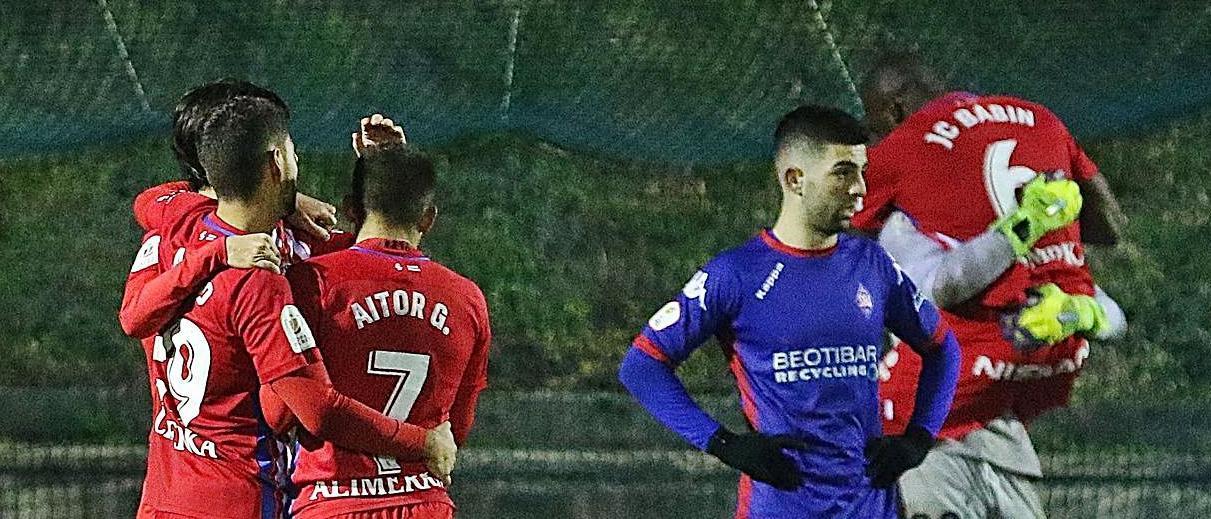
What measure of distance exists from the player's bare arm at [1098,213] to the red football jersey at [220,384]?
1917 millimetres

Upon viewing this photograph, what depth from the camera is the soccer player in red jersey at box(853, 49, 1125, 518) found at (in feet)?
12.0

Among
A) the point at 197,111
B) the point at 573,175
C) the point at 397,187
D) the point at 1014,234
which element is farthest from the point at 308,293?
the point at 573,175

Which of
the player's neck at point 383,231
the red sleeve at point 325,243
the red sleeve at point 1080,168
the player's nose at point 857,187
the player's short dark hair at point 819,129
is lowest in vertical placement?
the red sleeve at point 325,243

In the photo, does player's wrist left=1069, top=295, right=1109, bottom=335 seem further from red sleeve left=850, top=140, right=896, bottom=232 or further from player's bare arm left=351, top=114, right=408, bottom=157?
player's bare arm left=351, top=114, right=408, bottom=157

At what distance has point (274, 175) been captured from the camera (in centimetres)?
287

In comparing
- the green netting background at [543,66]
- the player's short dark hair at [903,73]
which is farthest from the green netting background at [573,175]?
the player's short dark hair at [903,73]

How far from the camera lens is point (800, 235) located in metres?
3.19

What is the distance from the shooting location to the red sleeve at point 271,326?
2.76 metres

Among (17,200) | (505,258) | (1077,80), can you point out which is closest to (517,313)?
(505,258)

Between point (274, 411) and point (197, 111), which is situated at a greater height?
point (197, 111)

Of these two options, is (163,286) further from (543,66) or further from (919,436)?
(543,66)

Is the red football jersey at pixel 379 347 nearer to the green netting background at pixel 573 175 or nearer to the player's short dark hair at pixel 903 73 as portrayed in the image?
the player's short dark hair at pixel 903 73

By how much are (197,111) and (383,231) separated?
391 mm

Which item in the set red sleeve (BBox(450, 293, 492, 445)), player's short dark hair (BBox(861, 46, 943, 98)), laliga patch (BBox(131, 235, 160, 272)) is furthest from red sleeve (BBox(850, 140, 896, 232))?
laliga patch (BBox(131, 235, 160, 272))
